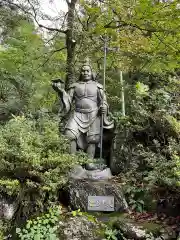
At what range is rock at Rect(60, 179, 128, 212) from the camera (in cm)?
447

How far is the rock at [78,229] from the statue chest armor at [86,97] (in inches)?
83.5

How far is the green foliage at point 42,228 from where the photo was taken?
149 inches

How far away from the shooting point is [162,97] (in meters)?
5.60

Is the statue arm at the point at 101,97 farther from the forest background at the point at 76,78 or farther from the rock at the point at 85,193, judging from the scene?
the rock at the point at 85,193

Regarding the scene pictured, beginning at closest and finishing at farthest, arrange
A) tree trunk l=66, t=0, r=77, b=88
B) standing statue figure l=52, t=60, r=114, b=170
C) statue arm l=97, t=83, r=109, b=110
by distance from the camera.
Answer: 1. standing statue figure l=52, t=60, r=114, b=170
2. statue arm l=97, t=83, r=109, b=110
3. tree trunk l=66, t=0, r=77, b=88

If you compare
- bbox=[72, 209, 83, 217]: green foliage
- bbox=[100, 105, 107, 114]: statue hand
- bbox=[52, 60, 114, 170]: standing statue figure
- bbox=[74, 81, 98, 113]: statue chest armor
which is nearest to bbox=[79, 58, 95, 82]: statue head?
bbox=[52, 60, 114, 170]: standing statue figure

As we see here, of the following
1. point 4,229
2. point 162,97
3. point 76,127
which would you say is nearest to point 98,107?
point 76,127

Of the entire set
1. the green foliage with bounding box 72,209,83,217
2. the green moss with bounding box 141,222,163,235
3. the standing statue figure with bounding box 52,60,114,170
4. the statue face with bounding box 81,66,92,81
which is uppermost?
the statue face with bounding box 81,66,92,81

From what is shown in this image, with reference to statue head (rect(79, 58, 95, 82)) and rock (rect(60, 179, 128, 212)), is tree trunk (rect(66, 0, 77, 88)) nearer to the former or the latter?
statue head (rect(79, 58, 95, 82))

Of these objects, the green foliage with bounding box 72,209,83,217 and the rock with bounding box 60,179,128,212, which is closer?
the green foliage with bounding box 72,209,83,217

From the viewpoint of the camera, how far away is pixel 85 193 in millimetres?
4516

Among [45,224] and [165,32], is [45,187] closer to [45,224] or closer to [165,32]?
[45,224]

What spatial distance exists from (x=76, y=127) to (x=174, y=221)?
2256 mm

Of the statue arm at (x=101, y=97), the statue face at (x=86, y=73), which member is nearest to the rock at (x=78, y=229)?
the statue arm at (x=101, y=97)
